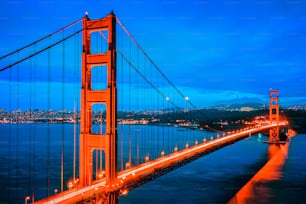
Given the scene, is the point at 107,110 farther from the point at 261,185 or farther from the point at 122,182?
the point at 261,185

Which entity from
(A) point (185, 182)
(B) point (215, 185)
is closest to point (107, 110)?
(A) point (185, 182)

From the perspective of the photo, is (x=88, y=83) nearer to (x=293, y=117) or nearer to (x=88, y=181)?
(x=88, y=181)

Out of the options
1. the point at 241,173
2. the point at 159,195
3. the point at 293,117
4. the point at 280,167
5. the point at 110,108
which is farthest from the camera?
→ the point at 293,117

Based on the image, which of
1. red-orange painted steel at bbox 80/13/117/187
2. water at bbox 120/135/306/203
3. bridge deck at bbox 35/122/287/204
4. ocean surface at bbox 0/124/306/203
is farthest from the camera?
ocean surface at bbox 0/124/306/203

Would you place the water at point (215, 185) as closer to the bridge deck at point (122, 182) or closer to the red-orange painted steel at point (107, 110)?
the bridge deck at point (122, 182)

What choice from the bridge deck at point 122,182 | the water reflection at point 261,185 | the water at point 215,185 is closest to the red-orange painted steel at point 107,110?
the bridge deck at point 122,182

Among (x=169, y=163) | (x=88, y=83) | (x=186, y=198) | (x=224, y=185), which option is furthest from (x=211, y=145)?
(x=88, y=83)

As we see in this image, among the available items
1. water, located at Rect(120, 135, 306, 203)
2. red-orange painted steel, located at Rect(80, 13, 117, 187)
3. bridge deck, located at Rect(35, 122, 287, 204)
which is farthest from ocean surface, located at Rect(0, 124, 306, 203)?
red-orange painted steel, located at Rect(80, 13, 117, 187)

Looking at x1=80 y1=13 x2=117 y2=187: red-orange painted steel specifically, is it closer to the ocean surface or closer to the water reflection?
the ocean surface
